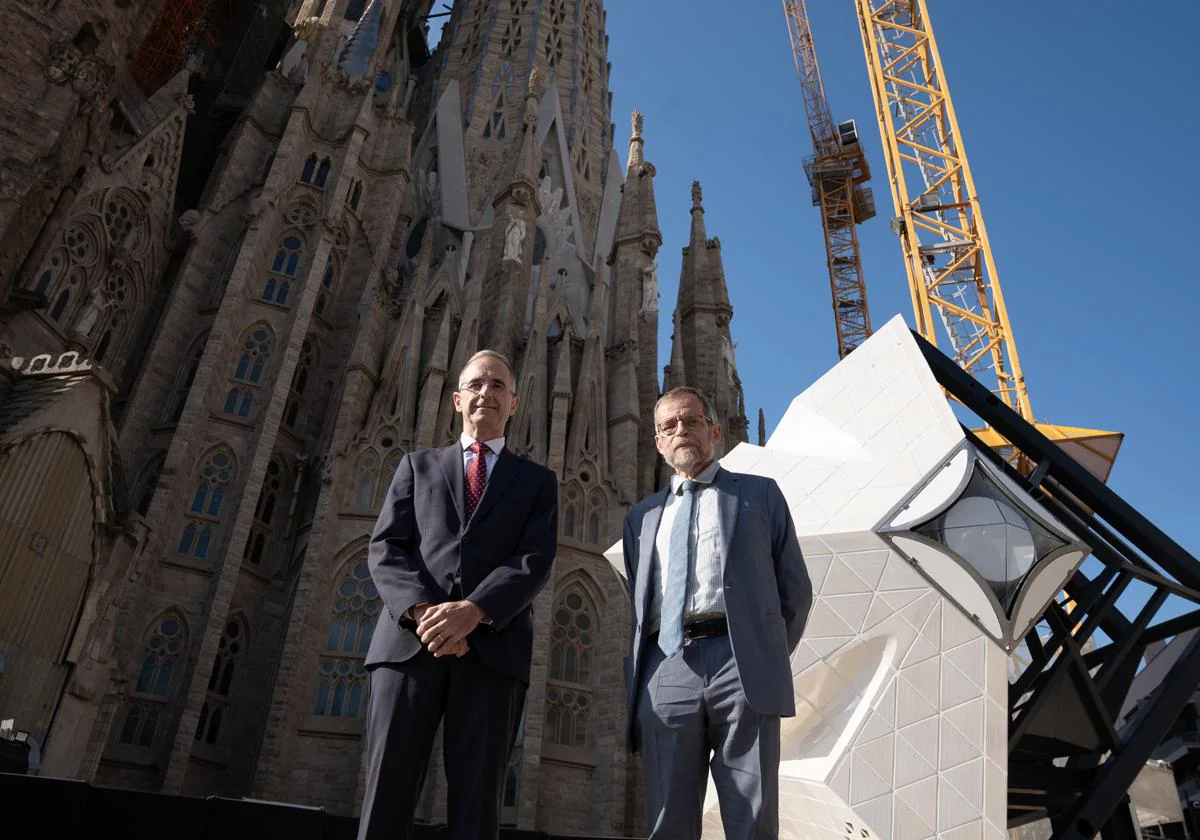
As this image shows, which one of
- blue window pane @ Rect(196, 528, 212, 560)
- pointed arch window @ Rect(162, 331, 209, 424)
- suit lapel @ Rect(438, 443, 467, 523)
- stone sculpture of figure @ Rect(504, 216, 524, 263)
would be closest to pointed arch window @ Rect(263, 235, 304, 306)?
pointed arch window @ Rect(162, 331, 209, 424)

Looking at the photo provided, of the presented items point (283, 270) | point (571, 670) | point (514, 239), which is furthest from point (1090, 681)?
point (514, 239)

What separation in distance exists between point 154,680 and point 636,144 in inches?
919

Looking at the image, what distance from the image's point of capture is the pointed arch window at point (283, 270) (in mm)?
19734

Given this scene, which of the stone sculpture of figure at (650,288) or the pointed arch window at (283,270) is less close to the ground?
the stone sculpture of figure at (650,288)

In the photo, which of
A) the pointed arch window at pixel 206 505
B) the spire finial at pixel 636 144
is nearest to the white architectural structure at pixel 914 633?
the pointed arch window at pixel 206 505

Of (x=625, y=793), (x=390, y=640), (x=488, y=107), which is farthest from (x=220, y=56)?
(x=390, y=640)

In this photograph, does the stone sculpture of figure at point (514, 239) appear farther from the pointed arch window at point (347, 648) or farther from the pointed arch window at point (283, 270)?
the pointed arch window at point (347, 648)

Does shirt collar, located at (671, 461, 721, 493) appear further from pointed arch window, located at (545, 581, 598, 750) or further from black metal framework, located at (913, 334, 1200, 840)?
pointed arch window, located at (545, 581, 598, 750)

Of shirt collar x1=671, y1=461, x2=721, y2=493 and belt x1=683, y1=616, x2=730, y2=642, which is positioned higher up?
shirt collar x1=671, y1=461, x2=721, y2=493

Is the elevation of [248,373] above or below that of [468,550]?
above

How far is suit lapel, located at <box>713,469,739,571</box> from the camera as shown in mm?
3488

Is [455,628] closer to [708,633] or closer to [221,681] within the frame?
[708,633]

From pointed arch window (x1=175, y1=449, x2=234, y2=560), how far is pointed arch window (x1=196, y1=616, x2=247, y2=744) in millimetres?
1631

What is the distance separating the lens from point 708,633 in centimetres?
337
